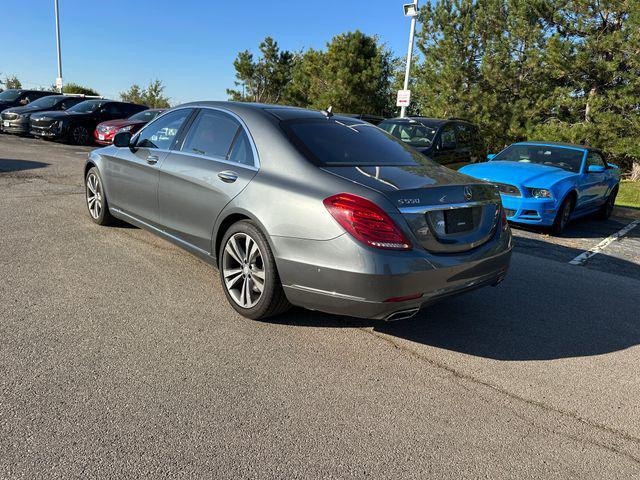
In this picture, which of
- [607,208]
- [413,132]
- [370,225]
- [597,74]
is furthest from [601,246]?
[597,74]

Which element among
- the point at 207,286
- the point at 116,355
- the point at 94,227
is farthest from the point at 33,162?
the point at 116,355

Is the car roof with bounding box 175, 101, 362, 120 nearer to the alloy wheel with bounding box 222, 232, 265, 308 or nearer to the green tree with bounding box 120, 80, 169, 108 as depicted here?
the alloy wheel with bounding box 222, 232, 265, 308

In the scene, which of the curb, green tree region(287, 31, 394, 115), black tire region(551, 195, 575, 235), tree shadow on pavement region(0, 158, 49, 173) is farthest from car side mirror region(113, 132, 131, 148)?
green tree region(287, 31, 394, 115)

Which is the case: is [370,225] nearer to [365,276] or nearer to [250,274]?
[365,276]

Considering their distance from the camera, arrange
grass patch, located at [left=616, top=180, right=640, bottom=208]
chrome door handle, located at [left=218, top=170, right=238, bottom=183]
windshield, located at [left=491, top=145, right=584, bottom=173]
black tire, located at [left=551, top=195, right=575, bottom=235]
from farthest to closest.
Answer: grass patch, located at [left=616, top=180, right=640, bottom=208], windshield, located at [left=491, top=145, right=584, bottom=173], black tire, located at [left=551, top=195, right=575, bottom=235], chrome door handle, located at [left=218, top=170, right=238, bottom=183]

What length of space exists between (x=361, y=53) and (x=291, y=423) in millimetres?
23129

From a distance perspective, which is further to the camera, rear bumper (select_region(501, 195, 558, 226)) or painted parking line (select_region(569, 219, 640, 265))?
rear bumper (select_region(501, 195, 558, 226))

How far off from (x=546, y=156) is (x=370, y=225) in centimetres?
695

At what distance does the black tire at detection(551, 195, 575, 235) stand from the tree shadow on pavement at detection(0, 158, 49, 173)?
385 inches

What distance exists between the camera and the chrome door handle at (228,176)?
3736 mm

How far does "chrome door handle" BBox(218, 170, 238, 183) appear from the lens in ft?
12.3

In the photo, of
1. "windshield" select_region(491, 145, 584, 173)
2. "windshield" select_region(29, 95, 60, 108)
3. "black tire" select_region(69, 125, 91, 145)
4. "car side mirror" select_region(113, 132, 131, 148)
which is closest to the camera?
"car side mirror" select_region(113, 132, 131, 148)

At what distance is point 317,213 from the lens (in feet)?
10.2

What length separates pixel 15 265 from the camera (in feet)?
14.6
